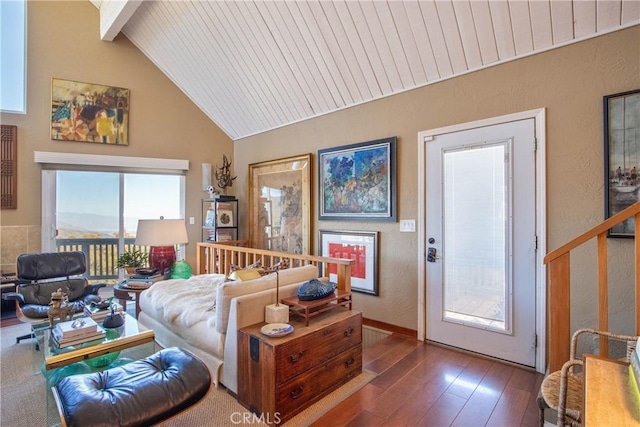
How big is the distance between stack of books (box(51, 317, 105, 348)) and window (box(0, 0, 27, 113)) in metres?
3.72

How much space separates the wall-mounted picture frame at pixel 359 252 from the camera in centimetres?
355

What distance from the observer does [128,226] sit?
15.8 feet

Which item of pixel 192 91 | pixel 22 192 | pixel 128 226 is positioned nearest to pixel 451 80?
pixel 192 91

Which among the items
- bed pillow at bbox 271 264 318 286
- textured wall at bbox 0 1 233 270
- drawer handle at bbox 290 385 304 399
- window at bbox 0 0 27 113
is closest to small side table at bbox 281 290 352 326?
bed pillow at bbox 271 264 318 286

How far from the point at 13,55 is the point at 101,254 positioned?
114 inches

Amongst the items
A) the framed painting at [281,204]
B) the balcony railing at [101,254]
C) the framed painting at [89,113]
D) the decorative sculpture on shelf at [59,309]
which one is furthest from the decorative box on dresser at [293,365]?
the framed painting at [89,113]

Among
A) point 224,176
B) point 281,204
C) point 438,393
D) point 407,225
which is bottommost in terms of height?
point 438,393

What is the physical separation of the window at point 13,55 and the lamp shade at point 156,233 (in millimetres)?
2851

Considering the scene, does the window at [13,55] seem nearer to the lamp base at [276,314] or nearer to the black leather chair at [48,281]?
the black leather chair at [48,281]

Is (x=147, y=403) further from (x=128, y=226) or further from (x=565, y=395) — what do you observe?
(x=128, y=226)

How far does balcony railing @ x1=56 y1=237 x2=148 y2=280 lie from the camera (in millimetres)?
Answer: 4621

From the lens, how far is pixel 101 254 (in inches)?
186

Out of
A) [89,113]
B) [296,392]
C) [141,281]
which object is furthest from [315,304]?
[89,113]

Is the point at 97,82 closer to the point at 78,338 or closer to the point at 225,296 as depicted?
the point at 78,338
